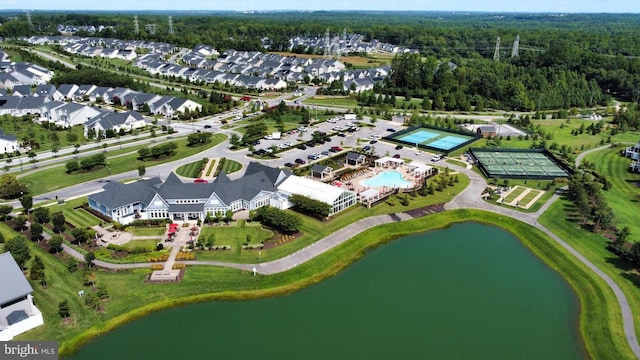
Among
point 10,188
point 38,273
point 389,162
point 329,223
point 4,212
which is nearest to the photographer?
point 38,273

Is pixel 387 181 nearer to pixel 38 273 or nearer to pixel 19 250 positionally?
pixel 38 273

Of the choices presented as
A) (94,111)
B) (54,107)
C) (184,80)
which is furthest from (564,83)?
(54,107)

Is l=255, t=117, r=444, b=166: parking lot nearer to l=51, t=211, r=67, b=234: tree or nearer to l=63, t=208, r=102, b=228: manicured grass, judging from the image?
l=63, t=208, r=102, b=228: manicured grass

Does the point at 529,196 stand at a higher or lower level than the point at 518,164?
lower

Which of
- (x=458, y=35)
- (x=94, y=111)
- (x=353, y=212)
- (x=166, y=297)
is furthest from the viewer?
(x=458, y=35)

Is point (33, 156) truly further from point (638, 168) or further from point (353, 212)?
point (638, 168)

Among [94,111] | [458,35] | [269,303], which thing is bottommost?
[269,303]

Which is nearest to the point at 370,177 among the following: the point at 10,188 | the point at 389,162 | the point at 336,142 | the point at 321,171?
the point at 389,162
